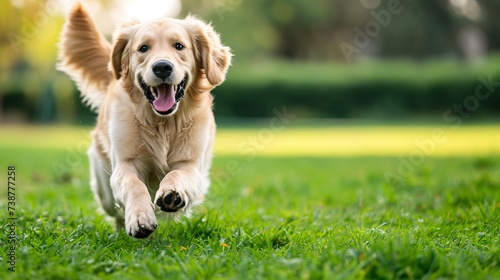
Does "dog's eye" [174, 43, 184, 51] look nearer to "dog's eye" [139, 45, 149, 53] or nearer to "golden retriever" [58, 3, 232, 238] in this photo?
"golden retriever" [58, 3, 232, 238]

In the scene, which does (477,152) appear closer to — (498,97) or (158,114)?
(158,114)

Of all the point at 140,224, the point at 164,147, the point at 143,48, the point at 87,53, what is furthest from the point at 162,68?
the point at 87,53

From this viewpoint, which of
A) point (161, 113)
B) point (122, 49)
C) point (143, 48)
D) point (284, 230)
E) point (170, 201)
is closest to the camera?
point (170, 201)

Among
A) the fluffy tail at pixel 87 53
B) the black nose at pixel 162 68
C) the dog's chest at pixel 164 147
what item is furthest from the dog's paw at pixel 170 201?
the fluffy tail at pixel 87 53

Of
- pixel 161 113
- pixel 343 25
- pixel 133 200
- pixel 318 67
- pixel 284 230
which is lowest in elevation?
pixel 318 67

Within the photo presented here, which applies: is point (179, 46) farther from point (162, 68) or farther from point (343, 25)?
point (343, 25)

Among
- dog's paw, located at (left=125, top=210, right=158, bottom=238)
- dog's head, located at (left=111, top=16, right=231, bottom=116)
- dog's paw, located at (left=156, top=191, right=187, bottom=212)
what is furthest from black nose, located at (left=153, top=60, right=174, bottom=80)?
dog's paw, located at (left=125, top=210, right=158, bottom=238)

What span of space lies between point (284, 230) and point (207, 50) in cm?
149

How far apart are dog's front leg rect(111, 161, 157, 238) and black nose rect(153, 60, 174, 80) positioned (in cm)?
70

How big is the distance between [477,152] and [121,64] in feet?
30.5

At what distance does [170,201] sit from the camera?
362cm

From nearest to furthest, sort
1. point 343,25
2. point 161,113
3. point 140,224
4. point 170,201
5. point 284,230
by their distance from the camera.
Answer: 1. point 140,224
2. point 170,201
3. point 284,230
4. point 161,113
5. point 343,25

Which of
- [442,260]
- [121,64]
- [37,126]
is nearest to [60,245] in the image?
[121,64]

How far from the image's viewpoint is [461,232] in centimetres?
403
